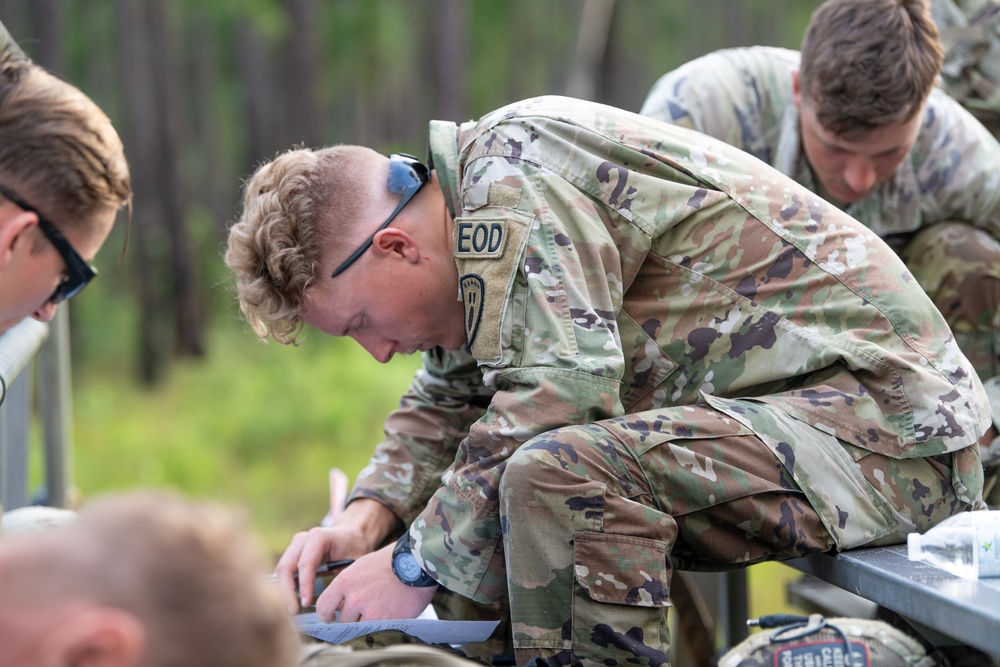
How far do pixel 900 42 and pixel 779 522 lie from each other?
1.65 metres

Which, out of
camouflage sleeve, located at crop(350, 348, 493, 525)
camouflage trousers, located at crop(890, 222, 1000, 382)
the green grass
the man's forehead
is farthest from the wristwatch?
the green grass

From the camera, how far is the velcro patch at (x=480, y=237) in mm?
2193

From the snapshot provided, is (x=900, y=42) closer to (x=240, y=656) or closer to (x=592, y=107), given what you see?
(x=592, y=107)

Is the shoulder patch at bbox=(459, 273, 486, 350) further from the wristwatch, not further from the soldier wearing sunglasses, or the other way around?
the soldier wearing sunglasses

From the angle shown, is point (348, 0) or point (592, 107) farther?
point (348, 0)

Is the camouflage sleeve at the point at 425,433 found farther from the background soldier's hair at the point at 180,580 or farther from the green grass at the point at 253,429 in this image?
the green grass at the point at 253,429

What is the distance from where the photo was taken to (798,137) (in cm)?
353

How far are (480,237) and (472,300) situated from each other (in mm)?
124

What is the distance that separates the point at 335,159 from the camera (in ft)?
8.11

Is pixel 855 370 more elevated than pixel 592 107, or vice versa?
pixel 592 107

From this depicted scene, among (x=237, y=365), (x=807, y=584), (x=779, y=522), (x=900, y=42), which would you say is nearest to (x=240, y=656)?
(x=779, y=522)

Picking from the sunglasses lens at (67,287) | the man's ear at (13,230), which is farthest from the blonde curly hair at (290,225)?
the man's ear at (13,230)

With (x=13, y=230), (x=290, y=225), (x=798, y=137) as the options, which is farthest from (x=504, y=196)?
(x=798, y=137)

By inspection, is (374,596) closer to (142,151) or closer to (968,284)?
(968,284)
